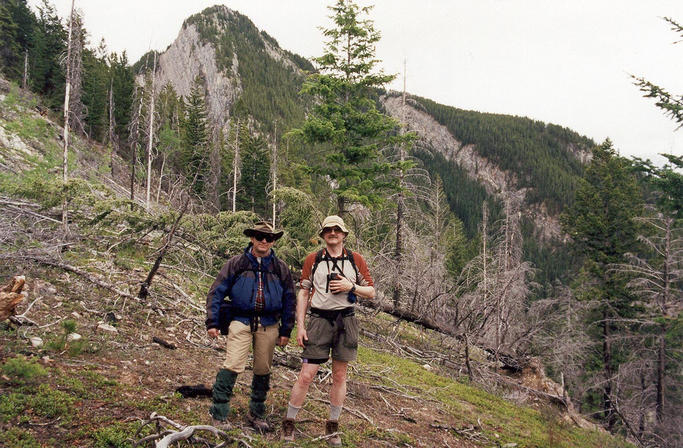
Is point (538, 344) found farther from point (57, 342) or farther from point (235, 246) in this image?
point (57, 342)

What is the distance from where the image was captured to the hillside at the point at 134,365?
3453 mm

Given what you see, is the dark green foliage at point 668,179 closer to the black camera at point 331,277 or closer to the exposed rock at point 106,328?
the black camera at point 331,277

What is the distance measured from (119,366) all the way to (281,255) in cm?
502

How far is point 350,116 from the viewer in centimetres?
1195

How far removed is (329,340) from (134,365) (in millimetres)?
2469

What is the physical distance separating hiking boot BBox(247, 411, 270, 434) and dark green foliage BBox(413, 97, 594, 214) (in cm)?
10473

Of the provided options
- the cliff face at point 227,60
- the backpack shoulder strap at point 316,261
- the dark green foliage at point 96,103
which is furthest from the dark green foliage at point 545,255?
the backpack shoulder strap at point 316,261

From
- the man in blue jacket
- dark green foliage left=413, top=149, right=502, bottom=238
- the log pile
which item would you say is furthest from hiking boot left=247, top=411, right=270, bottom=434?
dark green foliage left=413, top=149, right=502, bottom=238

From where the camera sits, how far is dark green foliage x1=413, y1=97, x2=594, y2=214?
102250mm

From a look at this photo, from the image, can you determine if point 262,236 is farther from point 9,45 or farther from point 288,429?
point 9,45

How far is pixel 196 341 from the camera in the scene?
6.09 meters

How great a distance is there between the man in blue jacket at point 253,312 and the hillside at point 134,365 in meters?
0.36

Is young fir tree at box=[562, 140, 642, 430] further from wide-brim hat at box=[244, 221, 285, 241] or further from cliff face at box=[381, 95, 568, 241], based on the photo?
cliff face at box=[381, 95, 568, 241]

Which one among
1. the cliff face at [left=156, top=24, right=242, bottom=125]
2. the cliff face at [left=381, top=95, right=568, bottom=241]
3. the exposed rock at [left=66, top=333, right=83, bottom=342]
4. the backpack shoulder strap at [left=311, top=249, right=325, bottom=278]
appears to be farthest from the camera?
the cliff face at [left=156, top=24, right=242, bottom=125]
